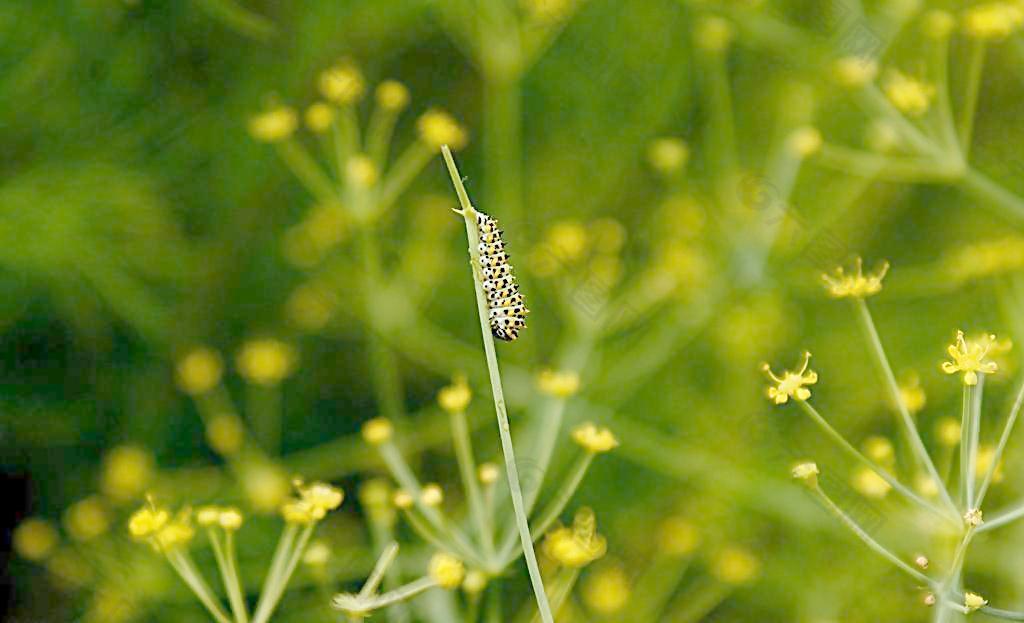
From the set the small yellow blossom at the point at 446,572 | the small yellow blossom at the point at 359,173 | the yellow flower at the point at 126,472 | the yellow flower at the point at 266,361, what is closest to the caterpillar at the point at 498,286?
the small yellow blossom at the point at 446,572

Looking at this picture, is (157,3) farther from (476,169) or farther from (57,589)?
(57,589)

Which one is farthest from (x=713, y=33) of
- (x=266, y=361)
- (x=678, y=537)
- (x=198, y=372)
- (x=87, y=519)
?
(x=87, y=519)

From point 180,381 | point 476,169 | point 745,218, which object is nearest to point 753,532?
point 745,218

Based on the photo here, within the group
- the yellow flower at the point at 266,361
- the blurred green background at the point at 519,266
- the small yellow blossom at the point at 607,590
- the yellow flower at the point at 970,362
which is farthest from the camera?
the yellow flower at the point at 266,361

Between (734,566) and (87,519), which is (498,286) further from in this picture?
(87,519)

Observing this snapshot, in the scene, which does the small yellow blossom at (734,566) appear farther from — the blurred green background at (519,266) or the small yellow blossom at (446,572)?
the small yellow blossom at (446,572)
